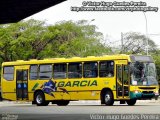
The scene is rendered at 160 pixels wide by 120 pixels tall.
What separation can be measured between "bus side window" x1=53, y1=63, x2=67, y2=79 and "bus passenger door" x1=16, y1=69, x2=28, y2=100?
235cm

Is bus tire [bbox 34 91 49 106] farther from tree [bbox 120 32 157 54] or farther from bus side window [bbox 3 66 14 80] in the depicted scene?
tree [bbox 120 32 157 54]

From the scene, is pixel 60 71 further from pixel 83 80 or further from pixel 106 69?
pixel 106 69

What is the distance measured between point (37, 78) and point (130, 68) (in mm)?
6794

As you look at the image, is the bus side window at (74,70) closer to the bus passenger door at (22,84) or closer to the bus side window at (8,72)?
the bus passenger door at (22,84)

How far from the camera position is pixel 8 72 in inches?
1395

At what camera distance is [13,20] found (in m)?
29.5

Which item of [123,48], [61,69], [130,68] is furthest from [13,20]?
[123,48]

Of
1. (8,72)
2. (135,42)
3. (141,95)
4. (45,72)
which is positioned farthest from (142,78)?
(135,42)

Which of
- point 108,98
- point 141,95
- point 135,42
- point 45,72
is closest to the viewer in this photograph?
point 141,95

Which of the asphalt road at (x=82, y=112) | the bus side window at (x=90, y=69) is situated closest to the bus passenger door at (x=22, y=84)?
the bus side window at (x=90, y=69)

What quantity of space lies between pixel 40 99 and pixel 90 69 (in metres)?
4.50

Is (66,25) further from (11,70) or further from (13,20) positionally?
(13,20)

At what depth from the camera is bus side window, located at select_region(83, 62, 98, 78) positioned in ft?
100

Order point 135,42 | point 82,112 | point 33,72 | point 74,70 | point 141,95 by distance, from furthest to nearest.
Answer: point 135,42 → point 33,72 → point 74,70 → point 141,95 → point 82,112
